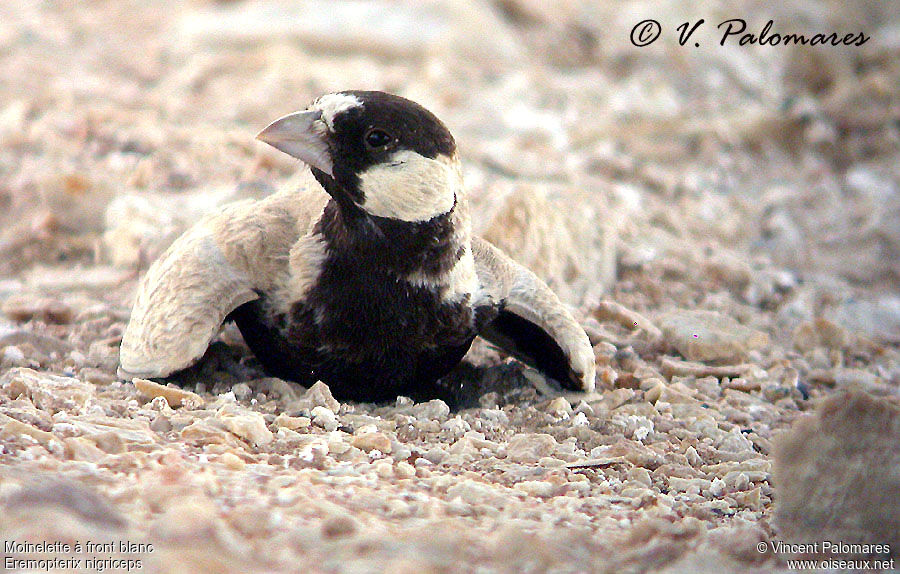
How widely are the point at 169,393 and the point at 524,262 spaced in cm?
219

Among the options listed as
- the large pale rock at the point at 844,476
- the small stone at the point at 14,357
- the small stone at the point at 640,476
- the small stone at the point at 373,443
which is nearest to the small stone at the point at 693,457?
the small stone at the point at 640,476

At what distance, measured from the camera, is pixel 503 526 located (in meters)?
2.88

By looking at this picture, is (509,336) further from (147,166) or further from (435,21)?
(435,21)

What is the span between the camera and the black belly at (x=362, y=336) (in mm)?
3936

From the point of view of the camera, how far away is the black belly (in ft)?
A: 12.9

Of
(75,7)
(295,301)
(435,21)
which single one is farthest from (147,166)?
(75,7)

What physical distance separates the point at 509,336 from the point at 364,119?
126 centimetres

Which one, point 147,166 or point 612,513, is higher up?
point 147,166

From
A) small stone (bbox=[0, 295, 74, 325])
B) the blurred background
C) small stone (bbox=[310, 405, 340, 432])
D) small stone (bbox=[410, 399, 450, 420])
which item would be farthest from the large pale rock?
small stone (bbox=[0, 295, 74, 325])

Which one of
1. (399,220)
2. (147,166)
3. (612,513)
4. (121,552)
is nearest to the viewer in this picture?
(121,552)

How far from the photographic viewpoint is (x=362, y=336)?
397 centimetres

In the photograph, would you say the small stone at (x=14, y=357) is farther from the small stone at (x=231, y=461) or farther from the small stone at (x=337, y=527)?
the small stone at (x=337, y=527)

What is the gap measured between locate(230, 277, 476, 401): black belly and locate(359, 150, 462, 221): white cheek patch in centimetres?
28

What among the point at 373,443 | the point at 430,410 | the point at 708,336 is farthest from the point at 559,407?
the point at 708,336
